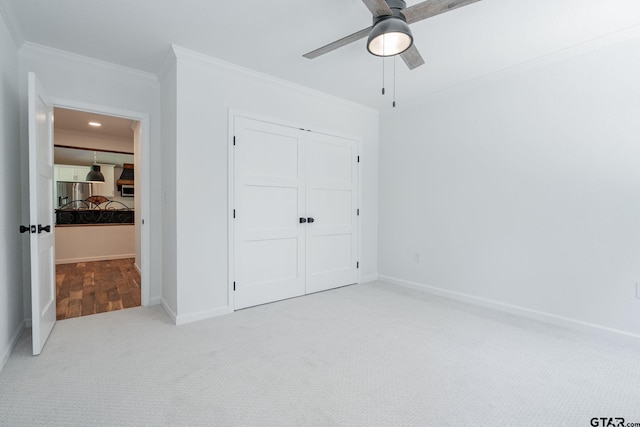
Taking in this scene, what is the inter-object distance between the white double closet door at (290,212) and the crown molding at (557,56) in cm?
160

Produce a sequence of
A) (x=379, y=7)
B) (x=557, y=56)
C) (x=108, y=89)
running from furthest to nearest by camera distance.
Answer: (x=108, y=89), (x=557, y=56), (x=379, y=7)

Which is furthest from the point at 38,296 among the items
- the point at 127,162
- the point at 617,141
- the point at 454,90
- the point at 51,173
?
the point at 127,162

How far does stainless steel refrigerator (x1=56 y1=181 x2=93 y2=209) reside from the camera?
6.08m

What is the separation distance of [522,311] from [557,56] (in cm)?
244

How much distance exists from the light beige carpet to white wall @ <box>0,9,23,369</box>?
270 mm

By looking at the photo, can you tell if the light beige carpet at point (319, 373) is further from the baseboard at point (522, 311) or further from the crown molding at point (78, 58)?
the crown molding at point (78, 58)

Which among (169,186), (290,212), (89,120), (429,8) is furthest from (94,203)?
(429,8)

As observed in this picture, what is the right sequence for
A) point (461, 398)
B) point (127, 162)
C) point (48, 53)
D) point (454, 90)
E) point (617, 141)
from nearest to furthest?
point (461, 398) → point (617, 141) → point (48, 53) → point (454, 90) → point (127, 162)

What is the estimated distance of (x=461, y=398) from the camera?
174 cm

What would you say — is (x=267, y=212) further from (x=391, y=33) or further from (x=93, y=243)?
(x=93, y=243)

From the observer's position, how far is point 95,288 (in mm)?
4004

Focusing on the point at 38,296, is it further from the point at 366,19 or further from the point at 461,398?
the point at 366,19

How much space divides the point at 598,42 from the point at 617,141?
0.85 m

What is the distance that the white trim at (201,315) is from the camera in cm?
281
